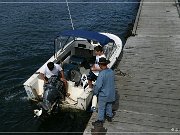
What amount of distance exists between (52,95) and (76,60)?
12.6 ft

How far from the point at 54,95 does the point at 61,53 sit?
147 inches

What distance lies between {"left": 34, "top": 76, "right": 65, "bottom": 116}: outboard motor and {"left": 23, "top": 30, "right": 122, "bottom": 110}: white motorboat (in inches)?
17.0

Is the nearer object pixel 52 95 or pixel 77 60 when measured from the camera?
pixel 52 95

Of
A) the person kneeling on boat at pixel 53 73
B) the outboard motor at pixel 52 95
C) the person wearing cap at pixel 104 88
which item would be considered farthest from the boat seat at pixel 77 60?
the person wearing cap at pixel 104 88

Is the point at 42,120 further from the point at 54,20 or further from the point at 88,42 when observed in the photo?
the point at 54,20

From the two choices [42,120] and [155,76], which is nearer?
[42,120]

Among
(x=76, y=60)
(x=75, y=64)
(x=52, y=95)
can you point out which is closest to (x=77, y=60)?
(x=76, y=60)

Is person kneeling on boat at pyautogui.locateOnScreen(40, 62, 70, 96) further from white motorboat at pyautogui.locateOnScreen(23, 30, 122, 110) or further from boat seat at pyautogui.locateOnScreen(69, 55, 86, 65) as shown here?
boat seat at pyautogui.locateOnScreen(69, 55, 86, 65)

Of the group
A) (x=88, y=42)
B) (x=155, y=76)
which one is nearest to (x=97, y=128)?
(x=155, y=76)

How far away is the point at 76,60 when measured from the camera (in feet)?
50.6

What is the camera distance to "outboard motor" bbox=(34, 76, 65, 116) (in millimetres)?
11797

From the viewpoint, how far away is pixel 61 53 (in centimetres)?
1528

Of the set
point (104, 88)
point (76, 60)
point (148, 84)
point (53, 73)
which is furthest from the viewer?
point (76, 60)

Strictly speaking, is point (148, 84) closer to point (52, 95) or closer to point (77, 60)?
point (77, 60)
